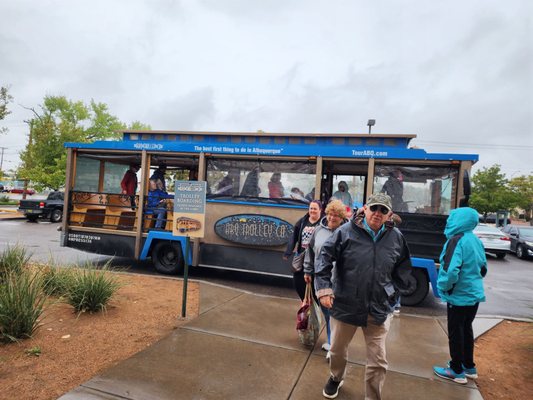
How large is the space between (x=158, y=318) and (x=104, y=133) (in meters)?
30.2

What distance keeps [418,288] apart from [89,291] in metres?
5.44

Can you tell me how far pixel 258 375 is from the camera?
3.27 meters

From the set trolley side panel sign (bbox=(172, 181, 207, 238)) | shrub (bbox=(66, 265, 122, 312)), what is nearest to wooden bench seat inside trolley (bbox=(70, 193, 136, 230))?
shrub (bbox=(66, 265, 122, 312))

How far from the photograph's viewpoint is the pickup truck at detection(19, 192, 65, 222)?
18453mm

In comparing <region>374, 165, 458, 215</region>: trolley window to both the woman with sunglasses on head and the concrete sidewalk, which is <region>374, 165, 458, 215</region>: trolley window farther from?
the woman with sunglasses on head

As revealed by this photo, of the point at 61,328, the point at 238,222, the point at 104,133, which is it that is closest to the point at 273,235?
the point at 238,222

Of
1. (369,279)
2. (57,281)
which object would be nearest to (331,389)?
(369,279)

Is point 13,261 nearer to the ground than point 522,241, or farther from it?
Answer: nearer to the ground

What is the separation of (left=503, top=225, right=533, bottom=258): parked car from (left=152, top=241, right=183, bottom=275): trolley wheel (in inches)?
592

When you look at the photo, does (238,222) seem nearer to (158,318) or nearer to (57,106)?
(158,318)

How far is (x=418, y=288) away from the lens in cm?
613

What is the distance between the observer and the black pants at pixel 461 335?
11.1 feet

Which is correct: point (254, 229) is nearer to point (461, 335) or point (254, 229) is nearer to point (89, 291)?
point (89, 291)

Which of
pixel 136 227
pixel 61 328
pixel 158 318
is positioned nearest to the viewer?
pixel 61 328
